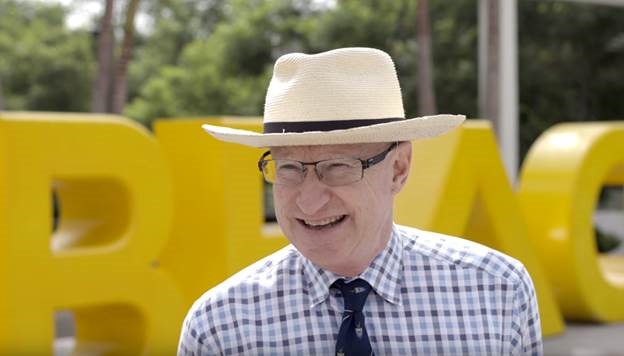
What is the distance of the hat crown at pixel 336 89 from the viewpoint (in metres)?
2.12

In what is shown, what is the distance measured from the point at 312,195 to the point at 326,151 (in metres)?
0.10

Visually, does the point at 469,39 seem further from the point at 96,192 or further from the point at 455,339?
the point at 455,339

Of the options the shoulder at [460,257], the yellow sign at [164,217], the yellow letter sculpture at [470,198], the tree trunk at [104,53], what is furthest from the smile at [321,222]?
the tree trunk at [104,53]

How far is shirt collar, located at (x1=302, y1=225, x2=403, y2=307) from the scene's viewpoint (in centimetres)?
211

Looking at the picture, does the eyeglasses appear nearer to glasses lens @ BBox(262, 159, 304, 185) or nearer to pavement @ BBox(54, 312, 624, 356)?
glasses lens @ BBox(262, 159, 304, 185)

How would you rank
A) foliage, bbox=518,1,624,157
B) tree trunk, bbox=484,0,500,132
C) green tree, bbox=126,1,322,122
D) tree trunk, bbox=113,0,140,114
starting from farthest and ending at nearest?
green tree, bbox=126,1,322,122 < foliage, bbox=518,1,624,157 < tree trunk, bbox=113,0,140,114 < tree trunk, bbox=484,0,500,132

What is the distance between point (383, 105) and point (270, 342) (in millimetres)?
534

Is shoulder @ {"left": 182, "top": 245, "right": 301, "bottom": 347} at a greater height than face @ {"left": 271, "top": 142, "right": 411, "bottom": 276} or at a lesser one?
lesser

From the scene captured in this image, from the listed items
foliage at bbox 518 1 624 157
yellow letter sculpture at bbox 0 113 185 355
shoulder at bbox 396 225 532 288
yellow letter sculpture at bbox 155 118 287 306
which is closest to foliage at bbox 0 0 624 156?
foliage at bbox 518 1 624 157

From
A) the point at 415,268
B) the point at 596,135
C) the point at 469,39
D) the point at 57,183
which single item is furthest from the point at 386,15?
the point at 415,268

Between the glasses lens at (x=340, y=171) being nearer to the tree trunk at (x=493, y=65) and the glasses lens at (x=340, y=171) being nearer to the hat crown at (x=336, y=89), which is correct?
the hat crown at (x=336, y=89)

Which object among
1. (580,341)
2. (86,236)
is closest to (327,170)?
(86,236)

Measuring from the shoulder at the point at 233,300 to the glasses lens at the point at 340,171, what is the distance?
0.75 ft

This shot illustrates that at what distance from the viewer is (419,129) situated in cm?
215
